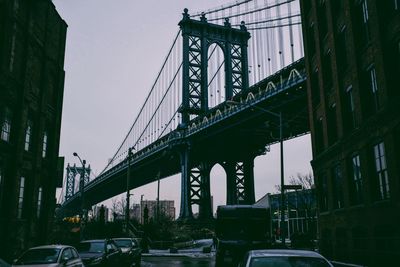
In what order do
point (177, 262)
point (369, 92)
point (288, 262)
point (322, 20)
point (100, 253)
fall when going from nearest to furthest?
1. point (288, 262)
2. point (100, 253)
3. point (369, 92)
4. point (177, 262)
5. point (322, 20)

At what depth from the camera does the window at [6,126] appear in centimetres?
2064

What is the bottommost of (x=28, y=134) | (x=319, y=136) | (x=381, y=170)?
(x=381, y=170)

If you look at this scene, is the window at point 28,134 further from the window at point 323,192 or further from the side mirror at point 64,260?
the window at point 323,192

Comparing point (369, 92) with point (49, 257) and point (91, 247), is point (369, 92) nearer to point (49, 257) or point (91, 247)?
point (91, 247)

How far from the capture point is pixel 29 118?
23.6m

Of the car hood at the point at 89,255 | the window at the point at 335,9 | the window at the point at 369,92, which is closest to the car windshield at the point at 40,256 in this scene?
the car hood at the point at 89,255

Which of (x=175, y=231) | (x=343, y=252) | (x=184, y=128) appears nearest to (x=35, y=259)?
(x=343, y=252)

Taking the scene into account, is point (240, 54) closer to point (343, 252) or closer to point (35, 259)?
point (343, 252)

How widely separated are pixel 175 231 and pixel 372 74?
3947cm

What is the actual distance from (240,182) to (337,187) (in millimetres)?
43691

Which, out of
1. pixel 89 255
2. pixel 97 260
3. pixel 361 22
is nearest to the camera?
pixel 97 260

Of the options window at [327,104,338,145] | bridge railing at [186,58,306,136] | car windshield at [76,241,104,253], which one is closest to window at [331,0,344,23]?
window at [327,104,338,145]

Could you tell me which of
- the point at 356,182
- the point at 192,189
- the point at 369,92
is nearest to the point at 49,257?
the point at 356,182

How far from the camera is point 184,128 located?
6116 cm
